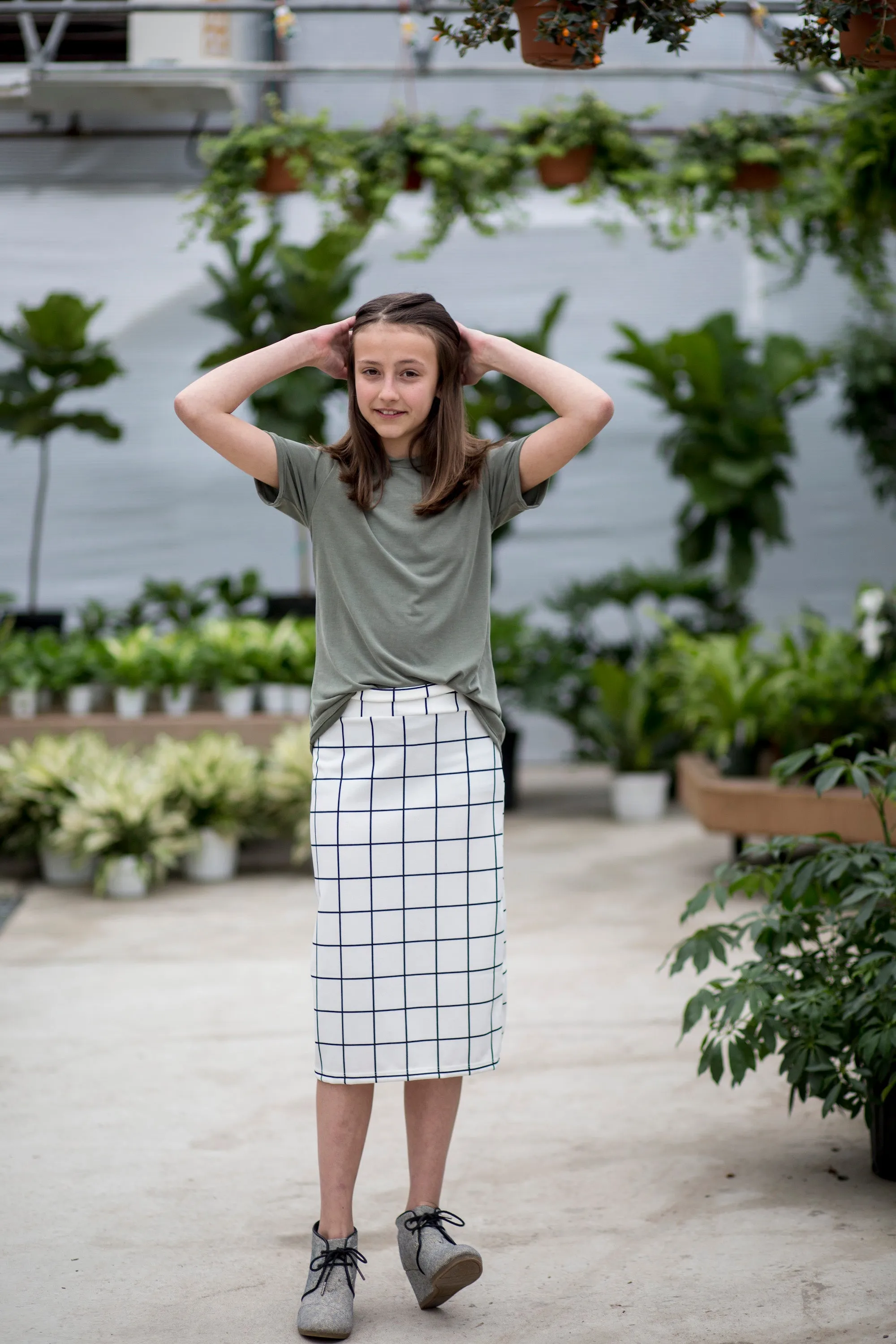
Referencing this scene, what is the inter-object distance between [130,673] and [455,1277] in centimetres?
433

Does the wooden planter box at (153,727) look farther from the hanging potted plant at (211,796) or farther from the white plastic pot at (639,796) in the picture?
the white plastic pot at (639,796)

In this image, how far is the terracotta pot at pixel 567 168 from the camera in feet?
19.6

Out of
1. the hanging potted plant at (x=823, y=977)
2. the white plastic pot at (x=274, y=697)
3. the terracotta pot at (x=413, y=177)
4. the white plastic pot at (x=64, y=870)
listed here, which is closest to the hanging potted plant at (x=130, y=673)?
the white plastic pot at (x=274, y=697)

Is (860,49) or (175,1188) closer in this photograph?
(860,49)

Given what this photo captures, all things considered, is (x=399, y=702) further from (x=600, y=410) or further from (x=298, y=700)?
(x=298, y=700)

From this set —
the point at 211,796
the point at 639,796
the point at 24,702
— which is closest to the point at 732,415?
the point at 639,796

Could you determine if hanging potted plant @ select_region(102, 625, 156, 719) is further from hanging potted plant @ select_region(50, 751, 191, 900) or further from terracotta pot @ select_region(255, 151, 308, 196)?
terracotta pot @ select_region(255, 151, 308, 196)

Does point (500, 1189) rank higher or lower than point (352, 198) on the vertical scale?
lower

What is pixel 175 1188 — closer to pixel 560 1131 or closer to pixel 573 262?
pixel 560 1131

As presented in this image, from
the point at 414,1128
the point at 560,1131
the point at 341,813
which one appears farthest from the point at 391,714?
the point at 560,1131

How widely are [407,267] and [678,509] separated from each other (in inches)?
93.5

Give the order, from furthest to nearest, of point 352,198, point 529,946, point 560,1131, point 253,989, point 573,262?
point 573,262
point 352,198
point 529,946
point 253,989
point 560,1131

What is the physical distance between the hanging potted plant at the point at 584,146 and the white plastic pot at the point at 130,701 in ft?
9.43

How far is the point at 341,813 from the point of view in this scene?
2010 mm
